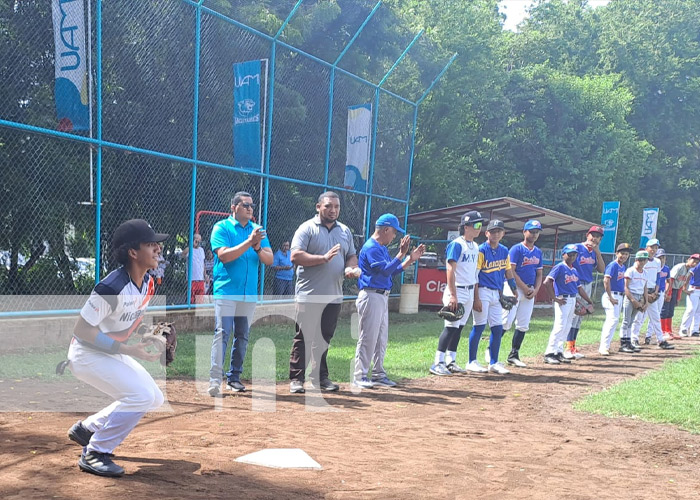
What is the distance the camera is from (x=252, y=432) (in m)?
5.61

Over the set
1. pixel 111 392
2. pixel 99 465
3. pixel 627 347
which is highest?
pixel 111 392

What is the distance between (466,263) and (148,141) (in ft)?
19.9

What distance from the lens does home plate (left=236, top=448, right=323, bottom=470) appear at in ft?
15.5

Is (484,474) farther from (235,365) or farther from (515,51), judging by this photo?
(515,51)

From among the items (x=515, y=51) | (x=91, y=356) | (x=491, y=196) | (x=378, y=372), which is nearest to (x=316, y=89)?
(x=378, y=372)

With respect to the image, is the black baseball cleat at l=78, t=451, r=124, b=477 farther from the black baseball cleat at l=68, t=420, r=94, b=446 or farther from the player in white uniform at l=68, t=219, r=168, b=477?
the black baseball cleat at l=68, t=420, r=94, b=446

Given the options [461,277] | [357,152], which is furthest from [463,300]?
[357,152]

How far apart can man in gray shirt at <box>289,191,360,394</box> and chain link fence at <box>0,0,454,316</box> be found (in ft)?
12.6

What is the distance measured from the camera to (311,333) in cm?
746

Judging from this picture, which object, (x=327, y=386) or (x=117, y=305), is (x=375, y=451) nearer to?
(x=117, y=305)

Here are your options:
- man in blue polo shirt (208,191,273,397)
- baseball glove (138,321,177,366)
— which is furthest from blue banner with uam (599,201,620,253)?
baseball glove (138,321,177,366)

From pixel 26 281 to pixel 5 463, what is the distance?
6.42m

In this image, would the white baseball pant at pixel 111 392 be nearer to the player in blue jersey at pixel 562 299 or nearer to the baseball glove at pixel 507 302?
the baseball glove at pixel 507 302

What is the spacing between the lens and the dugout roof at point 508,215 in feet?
64.4
